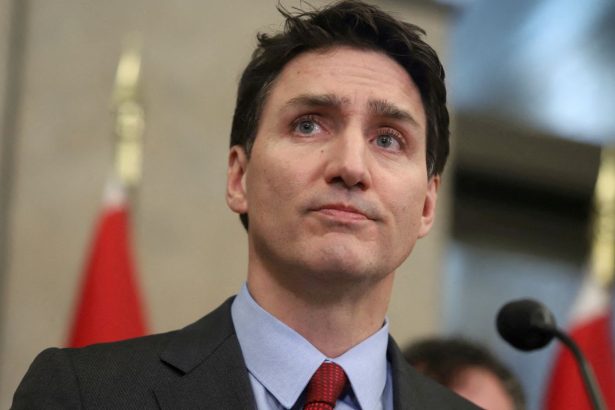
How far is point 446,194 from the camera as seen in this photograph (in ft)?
22.7

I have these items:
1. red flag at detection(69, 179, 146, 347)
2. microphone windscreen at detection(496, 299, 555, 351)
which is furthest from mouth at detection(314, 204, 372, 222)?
red flag at detection(69, 179, 146, 347)

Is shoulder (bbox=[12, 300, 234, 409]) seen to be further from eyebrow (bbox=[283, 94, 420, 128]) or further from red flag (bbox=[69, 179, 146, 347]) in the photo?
red flag (bbox=[69, 179, 146, 347])

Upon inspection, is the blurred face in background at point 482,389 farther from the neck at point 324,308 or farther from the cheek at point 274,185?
the cheek at point 274,185

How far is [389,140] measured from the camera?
243 cm

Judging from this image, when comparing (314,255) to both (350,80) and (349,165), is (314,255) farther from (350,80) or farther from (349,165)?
(350,80)

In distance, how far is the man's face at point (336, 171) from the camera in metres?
2.26

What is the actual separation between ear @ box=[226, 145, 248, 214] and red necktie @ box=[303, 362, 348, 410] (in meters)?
0.45

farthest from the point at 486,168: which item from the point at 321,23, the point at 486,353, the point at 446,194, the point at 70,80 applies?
the point at 321,23

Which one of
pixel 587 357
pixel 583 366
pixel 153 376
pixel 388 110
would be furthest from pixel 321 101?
pixel 587 357

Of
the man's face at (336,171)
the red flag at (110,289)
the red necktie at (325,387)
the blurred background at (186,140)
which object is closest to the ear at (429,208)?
the man's face at (336,171)

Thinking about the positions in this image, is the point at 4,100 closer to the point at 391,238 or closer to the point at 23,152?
the point at 23,152

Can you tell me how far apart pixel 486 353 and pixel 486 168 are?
4286 mm

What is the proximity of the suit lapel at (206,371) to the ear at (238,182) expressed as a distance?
0.28 metres

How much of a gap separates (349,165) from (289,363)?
402 millimetres
